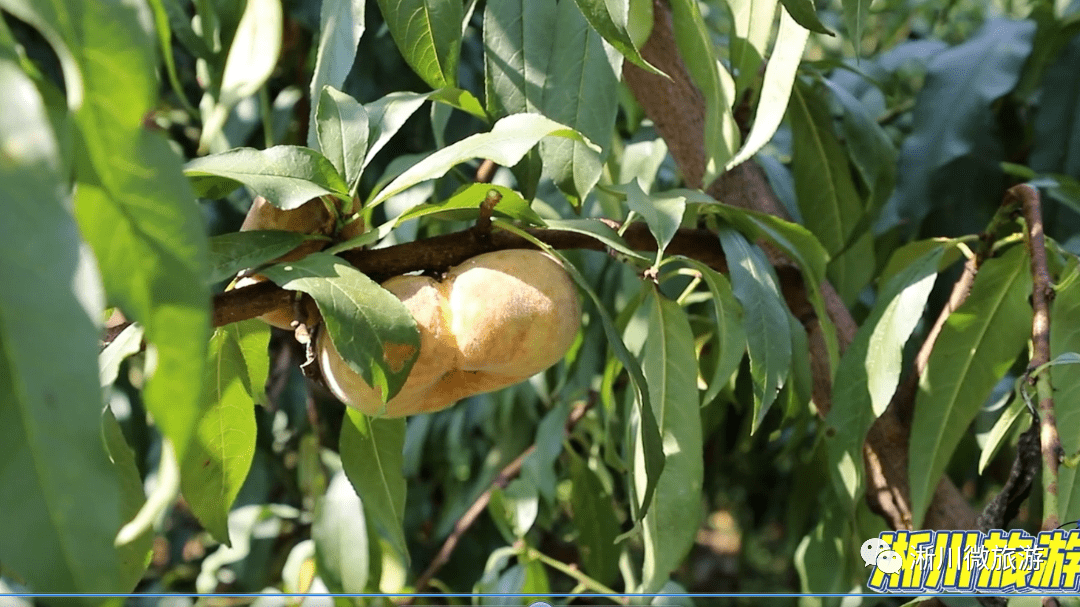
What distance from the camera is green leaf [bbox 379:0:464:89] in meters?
0.44

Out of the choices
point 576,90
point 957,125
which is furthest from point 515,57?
point 957,125

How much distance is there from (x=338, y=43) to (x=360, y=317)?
15 cm

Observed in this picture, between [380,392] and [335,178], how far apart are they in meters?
0.09

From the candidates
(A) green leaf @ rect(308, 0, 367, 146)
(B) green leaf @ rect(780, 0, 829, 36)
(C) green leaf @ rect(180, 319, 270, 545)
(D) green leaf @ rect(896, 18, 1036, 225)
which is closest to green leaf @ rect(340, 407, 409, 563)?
Result: (C) green leaf @ rect(180, 319, 270, 545)

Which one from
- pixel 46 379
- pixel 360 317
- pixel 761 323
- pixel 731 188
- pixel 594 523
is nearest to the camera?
pixel 46 379

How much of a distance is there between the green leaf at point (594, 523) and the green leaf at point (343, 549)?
175 millimetres

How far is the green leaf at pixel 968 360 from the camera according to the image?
1.77 feet

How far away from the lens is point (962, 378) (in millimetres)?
551

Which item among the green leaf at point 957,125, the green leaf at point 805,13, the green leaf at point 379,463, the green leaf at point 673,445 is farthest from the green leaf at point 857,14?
the green leaf at point 957,125

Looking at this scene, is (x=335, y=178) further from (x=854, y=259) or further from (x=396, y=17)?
(x=854, y=259)

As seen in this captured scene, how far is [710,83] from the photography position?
1.60ft

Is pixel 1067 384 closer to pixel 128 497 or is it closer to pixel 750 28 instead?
pixel 750 28

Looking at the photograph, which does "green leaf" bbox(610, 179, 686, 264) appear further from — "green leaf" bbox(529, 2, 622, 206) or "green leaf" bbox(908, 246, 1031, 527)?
"green leaf" bbox(908, 246, 1031, 527)

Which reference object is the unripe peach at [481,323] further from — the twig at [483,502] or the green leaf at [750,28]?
the twig at [483,502]
